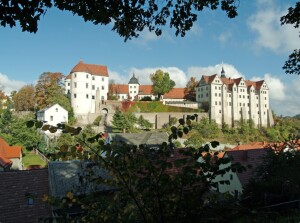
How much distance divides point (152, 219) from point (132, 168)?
0.61m

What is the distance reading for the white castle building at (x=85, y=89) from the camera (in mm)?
58469

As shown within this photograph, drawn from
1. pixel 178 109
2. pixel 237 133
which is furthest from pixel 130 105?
pixel 237 133

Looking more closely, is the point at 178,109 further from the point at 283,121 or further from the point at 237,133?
the point at 283,121

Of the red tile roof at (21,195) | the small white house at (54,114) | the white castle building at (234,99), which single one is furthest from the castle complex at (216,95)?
the red tile roof at (21,195)

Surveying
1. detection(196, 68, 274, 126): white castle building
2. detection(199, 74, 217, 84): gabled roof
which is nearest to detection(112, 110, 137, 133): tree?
detection(196, 68, 274, 126): white castle building

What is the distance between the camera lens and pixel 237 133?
59.2 meters

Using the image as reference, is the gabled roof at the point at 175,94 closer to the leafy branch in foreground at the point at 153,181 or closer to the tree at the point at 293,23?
the tree at the point at 293,23

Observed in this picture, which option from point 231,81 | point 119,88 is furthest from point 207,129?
point 119,88

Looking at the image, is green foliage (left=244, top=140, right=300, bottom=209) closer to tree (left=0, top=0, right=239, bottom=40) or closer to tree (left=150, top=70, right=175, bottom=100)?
tree (left=0, top=0, right=239, bottom=40)

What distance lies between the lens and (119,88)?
80500 millimetres

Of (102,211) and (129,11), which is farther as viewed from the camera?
(129,11)

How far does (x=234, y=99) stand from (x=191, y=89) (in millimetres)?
13309

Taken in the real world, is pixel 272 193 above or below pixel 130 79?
below

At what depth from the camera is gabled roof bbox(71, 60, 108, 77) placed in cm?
5969
